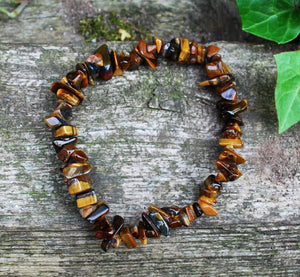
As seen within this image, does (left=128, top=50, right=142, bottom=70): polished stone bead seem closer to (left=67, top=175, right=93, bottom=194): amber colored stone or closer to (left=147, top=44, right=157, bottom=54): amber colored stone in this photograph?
(left=147, top=44, right=157, bottom=54): amber colored stone

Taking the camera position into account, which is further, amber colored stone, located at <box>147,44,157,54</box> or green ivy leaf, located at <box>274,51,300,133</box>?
amber colored stone, located at <box>147,44,157,54</box>

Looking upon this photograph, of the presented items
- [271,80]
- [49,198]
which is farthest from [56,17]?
[271,80]

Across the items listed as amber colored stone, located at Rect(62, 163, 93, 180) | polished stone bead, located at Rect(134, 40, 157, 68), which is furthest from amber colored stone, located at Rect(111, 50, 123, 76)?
amber colored stone, located at Rect(62, 163, 93, 180)

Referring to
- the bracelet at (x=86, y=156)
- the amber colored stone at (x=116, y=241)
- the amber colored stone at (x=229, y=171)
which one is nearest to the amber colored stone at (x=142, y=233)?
the bracelet at (x=86, y=156)

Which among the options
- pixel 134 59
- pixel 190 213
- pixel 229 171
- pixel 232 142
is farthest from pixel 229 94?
pixel 190 213

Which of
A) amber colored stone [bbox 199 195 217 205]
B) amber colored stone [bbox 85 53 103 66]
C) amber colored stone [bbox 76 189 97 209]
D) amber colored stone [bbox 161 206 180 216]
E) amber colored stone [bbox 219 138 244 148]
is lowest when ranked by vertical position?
amber colored stone [bbox 161 206 180 216]

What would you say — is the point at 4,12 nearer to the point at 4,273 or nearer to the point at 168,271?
the point at 4,273
